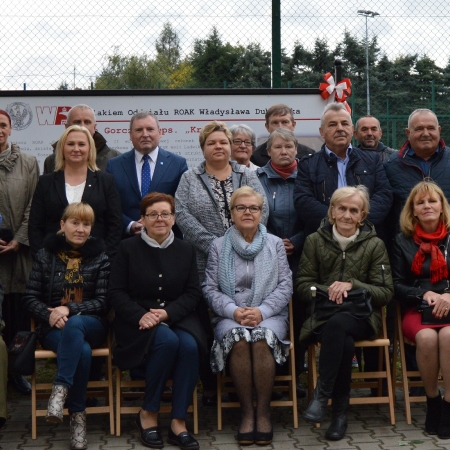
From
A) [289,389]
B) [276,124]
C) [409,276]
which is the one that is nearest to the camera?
[409,276]

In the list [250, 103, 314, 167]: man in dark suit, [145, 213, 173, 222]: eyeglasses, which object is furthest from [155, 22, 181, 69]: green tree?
[145, 213, 173, 222]: eyeglasses

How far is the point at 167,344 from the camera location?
15.4 feet

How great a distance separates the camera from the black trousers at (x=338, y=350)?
15.6 feet

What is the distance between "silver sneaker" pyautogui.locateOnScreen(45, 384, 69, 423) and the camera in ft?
14.6

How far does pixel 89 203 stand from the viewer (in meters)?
5.33

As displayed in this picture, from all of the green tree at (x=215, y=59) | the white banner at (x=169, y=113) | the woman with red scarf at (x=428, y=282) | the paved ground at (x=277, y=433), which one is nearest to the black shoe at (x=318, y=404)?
the paved ground at (x=277, y=433)

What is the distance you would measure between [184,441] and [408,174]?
248cm

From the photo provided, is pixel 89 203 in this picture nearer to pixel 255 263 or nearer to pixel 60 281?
pixel 60 281

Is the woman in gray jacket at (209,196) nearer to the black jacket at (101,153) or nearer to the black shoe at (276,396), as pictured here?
the black shoe at (276,396)

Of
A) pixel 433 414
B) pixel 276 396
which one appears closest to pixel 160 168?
pixel 276 396

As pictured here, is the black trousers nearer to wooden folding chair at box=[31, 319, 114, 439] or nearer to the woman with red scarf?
the woman with red scarf

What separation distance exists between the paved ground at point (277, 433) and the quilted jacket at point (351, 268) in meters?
0.61

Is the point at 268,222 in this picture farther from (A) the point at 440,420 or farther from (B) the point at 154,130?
(A) the point at 440,420

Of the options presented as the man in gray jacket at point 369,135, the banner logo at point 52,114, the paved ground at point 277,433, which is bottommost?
the paved ground at point 277,433
